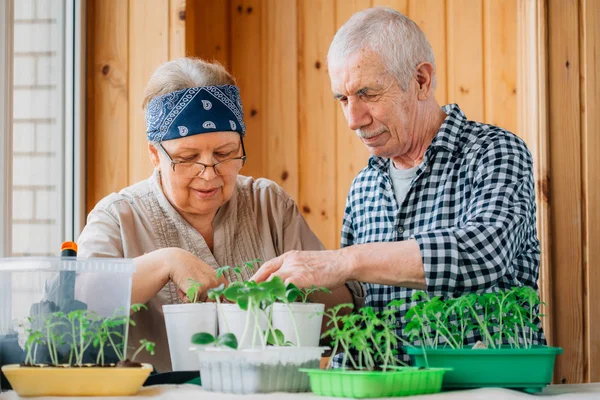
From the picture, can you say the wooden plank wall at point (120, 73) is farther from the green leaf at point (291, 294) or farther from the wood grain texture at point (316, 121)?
the green leaf at point (291, 294)

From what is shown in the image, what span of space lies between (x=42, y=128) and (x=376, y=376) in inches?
67.2

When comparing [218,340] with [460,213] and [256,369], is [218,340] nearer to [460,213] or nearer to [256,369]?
[256,369]

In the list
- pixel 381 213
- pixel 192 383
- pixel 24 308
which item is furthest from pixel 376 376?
pixel 381 213

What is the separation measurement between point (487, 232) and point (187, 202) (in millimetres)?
763

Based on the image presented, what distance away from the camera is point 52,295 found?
1218 mm

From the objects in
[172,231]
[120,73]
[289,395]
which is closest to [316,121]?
[120,73]

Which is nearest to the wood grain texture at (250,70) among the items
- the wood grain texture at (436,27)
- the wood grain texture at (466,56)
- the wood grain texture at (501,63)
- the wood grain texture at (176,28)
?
the wood grain texture at (176,28)

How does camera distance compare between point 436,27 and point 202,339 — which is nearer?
point 202,339

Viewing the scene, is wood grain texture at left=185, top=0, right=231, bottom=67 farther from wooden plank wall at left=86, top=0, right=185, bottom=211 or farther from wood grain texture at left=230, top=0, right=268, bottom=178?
wooden plank wall at left=86, top=0, right=185, bottom=211

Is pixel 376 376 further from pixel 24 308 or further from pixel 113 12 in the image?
pixel 113 12

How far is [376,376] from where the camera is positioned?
1.05 meters

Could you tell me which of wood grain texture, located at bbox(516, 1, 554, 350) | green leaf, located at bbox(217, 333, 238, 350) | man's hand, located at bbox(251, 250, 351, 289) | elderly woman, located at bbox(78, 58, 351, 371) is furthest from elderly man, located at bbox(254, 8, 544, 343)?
wood grain texture, located at bbox(516, 1, 554, 350)

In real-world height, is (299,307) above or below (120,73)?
below

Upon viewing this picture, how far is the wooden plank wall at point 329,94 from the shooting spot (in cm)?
255
